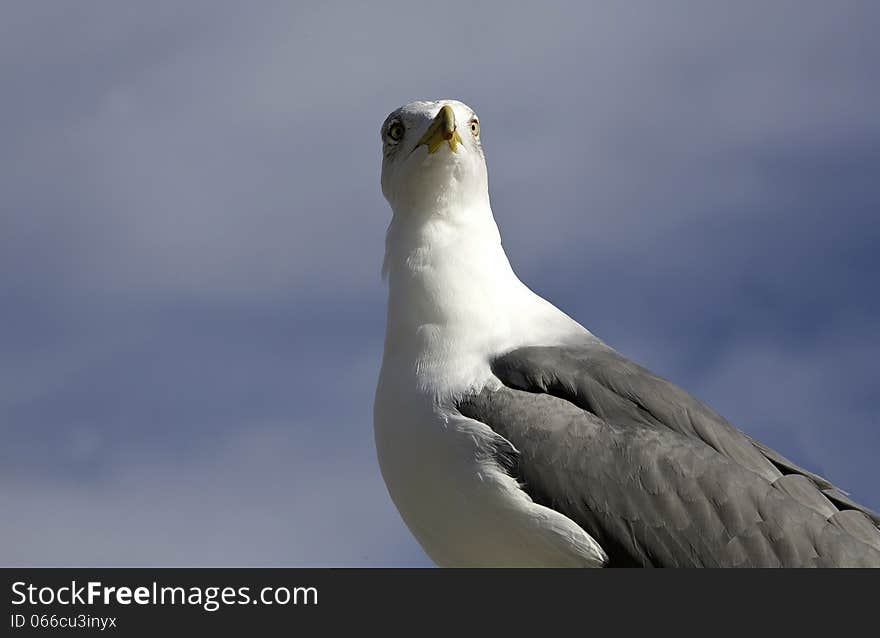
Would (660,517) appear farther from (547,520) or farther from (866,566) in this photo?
(866,566)

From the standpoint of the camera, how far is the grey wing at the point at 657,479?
10719mm

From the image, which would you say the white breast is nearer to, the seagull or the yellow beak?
the seagull

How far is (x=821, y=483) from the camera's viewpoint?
37.3 feet

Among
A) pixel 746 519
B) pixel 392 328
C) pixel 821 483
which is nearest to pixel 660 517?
pixel 746 519

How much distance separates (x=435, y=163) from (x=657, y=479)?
330 centimetres

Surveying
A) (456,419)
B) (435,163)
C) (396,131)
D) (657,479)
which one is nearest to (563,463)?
(657,479)

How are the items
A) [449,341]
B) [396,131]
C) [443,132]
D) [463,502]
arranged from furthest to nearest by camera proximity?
[396,131]
[443,132]
[449,341]
[463,502]

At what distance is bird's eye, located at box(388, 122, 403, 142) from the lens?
43.1 feet

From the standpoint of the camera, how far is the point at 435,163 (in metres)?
12.6

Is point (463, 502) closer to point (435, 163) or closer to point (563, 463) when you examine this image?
point (563, 463)

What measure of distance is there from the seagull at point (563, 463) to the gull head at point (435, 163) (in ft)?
2.91

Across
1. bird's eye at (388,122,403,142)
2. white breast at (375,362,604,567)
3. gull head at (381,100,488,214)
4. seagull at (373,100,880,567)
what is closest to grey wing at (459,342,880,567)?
seagull at (373,100,880,567)
